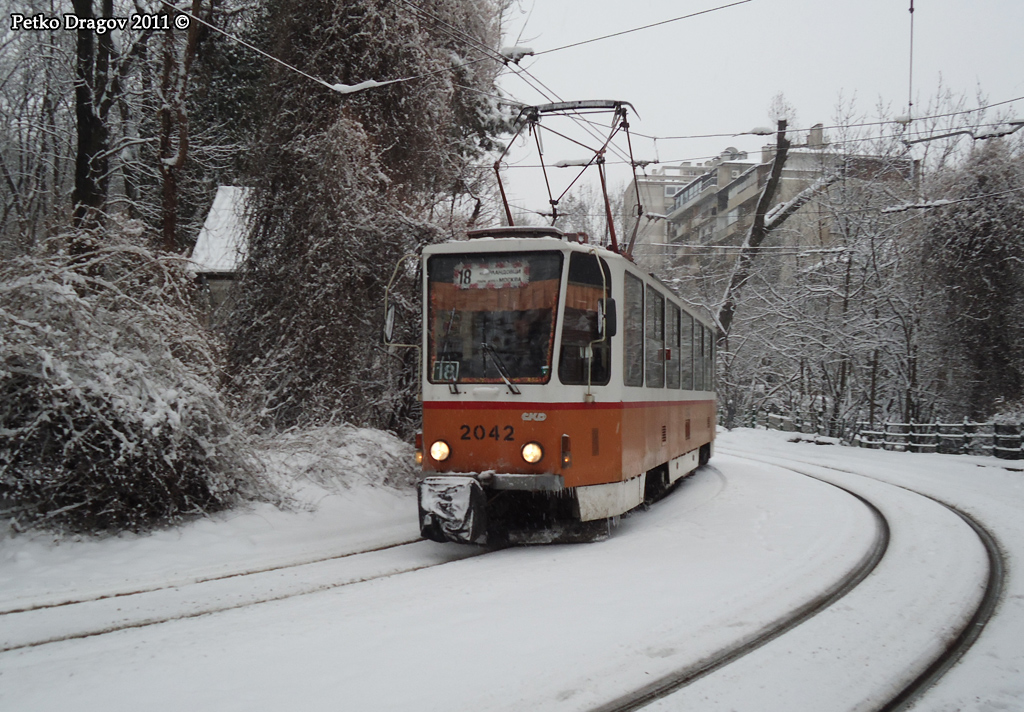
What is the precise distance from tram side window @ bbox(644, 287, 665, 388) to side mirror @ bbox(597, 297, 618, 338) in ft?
5.01

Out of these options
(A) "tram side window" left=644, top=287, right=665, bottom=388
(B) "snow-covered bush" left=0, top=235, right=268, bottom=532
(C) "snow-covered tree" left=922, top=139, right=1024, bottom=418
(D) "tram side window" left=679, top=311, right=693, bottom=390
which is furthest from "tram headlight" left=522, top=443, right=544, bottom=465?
(C) "snow-covered tree" left=922, top=139, right=1024, bottom=418

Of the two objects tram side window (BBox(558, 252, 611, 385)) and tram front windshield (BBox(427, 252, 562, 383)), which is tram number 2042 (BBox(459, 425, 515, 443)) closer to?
tram front windshield (BBox(427, 252, 562, 383))

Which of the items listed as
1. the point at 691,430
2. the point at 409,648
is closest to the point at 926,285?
the point at 691,430

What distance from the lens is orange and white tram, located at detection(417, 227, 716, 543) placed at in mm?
7742

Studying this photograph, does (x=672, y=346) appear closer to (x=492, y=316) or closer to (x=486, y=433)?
(x=492, y=316)

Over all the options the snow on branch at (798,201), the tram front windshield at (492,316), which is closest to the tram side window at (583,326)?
the tram front windshield at (492,316)

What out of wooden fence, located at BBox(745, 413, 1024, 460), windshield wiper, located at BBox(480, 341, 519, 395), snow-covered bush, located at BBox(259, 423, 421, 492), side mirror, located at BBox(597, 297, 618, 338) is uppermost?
side mirror, located at BBox(597, 297, 618, 338)

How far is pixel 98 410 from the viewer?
282 inches

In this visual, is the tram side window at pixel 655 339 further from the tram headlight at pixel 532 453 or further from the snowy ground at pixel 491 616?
the tram headlight at pixel 532 453

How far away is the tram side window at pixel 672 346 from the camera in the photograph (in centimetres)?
1074

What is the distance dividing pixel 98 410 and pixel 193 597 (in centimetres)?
226

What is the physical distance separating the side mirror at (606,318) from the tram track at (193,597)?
8.61ft

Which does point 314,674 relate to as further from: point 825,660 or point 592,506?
point 592,506

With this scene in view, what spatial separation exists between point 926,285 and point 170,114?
2092 centimetres
